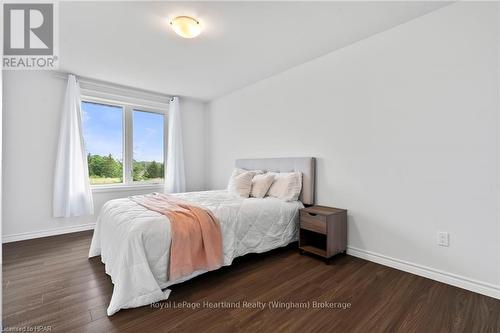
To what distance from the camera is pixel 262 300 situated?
190 centimetres

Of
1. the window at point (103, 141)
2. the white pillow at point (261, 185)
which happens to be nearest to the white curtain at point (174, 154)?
the window at point (103, 141)

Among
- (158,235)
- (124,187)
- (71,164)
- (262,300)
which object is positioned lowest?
(262,300)

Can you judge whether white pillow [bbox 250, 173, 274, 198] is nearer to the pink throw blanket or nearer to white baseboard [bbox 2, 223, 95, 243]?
the pink throw blanket

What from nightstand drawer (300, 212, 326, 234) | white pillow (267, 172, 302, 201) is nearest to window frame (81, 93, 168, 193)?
white pillow (267, 172, 302, 201)

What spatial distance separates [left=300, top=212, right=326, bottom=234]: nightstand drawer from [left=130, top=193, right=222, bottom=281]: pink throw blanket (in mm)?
1035

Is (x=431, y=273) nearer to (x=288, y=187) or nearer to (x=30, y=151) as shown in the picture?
(x=288, y=187)

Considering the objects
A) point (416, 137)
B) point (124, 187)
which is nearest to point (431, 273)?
point (416, 137)

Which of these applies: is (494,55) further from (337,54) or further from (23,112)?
(23,112)

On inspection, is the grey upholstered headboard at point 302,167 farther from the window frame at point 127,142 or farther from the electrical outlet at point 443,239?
the window frame at point 127,142

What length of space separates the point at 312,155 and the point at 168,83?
261 centimetres

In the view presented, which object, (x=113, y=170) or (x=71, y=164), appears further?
(x=113, y=170)

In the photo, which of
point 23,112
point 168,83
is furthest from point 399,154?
point 23,112

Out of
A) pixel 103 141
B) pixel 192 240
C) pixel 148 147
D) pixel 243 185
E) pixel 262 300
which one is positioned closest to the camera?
pixel 262 300

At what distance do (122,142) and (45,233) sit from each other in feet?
5.75
